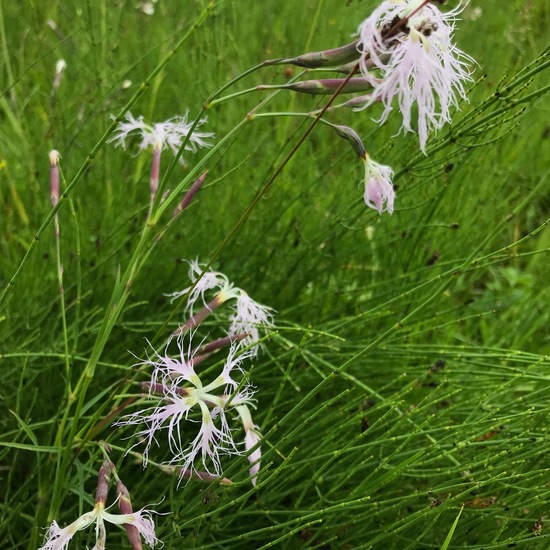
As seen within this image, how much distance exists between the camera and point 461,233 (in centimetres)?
146

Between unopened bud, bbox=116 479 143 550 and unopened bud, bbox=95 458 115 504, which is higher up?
unopened bud, bbox=95 458 115 504

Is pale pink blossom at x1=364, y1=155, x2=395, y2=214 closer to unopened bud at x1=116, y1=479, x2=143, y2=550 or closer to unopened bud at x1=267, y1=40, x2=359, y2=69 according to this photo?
unopened bud at x1=267, y1=40, x2=359, y2=69

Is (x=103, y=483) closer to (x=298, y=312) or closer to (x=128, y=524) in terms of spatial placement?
(x=128, y=524)

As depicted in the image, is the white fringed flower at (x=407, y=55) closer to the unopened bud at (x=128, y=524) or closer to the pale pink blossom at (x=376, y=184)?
the pale pink blossom at (x=376, y=184)

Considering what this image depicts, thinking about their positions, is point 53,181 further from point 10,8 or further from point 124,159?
point 10,8

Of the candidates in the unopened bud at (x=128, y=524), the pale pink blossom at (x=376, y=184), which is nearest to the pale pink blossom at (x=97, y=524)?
the unopened bud at (x=128, y=524)

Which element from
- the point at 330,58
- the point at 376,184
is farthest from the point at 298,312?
the point at 330,58

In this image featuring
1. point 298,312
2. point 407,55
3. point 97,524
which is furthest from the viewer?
point 298,312

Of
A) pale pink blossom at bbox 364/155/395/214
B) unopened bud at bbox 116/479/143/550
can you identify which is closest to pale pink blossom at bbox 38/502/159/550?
unopened bud at bbox 116/479/143/550

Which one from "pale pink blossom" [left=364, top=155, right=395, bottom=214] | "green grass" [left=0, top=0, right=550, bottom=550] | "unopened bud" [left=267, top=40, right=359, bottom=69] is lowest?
"green grass" [left=0, top=0, right=550, bottom=550]

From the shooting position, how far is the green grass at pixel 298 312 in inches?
33.8

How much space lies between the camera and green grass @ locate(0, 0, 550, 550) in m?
→ 0.86

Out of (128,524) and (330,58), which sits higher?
(330,58)

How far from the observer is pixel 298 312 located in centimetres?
137
